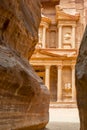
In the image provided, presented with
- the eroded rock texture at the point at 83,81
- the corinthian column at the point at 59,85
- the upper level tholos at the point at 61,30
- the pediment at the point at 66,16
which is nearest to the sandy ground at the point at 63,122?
the eroded rock texture at the point at 83,81

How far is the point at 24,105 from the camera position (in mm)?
5516

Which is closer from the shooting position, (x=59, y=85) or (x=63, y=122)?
(x=63, y=122)

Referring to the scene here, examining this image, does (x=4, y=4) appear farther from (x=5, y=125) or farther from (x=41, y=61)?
(x=41, y=61)

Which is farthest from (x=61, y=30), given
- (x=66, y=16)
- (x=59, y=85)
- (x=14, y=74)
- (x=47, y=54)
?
(x=14, y=74)

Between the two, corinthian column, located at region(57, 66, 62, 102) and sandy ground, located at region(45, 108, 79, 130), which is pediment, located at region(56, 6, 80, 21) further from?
sandy ground, located at region(45, 108, 79, 130)

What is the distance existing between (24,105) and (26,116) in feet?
1.50

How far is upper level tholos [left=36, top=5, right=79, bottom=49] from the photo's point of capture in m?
31.1

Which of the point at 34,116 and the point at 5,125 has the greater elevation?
the point at 5,125

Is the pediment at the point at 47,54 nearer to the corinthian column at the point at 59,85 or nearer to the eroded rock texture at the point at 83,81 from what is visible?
the corinthian column at the point at 59,85

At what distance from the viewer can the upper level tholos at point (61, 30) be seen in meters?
31.1

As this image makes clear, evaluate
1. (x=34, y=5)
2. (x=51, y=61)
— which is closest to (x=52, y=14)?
(x=51, y=61)

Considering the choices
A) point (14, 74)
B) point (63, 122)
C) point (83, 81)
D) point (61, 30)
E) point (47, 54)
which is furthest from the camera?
point (61, 30)

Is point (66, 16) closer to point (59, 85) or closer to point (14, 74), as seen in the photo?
point (59, 85)

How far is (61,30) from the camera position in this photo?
1232 inches
